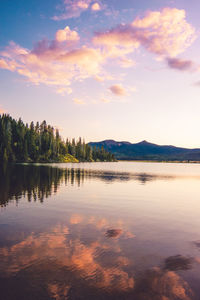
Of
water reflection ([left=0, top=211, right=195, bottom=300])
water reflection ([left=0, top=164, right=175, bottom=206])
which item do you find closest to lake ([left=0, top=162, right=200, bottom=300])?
water reflection ([left=0, top=211, right=195, bottom=300])

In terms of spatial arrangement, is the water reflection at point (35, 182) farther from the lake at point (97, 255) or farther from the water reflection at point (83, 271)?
the water reflection at point (83, 271)

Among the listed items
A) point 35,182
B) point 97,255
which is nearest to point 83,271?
point 97,255

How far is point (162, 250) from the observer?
1259cm

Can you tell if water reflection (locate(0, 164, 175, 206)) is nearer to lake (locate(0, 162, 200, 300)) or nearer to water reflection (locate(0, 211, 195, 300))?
lake (locate(0, 162, 200, 300))

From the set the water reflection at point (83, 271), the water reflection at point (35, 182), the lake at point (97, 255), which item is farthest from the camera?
the water reflection at point (35, 182)

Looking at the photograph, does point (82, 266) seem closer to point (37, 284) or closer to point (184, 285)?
point (37, 284)

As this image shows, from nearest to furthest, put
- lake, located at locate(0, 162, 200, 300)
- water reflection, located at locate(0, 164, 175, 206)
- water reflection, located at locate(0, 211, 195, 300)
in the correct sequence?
water reflection, located at locate(0, 211, 195, 300), lake, located at locate(0, 162, 200, 300), water reflection, located at locate(0, 164, 175, 206)

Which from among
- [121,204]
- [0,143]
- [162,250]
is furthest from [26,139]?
[162,250]

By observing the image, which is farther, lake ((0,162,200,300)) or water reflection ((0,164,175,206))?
water reflection ((0,164,175,206))

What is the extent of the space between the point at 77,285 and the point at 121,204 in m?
18.1

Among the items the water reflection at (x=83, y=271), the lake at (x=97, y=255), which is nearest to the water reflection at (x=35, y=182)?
the lake at (x=97, y=255)

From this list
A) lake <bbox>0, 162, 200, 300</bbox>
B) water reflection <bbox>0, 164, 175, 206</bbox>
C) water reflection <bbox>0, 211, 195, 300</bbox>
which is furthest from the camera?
water reflection <bbox>0, 164, 175, 206</bbox>

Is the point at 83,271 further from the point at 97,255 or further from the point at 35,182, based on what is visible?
the point at 35,182

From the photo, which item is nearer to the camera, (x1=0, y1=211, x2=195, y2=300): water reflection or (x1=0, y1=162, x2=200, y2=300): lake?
(x1=0, y1=211, x2=195, y2=300): water reflection
